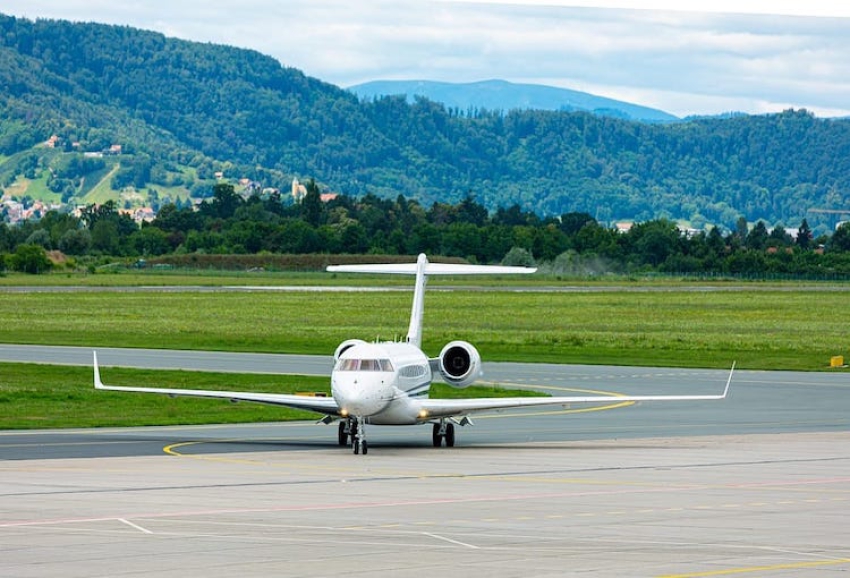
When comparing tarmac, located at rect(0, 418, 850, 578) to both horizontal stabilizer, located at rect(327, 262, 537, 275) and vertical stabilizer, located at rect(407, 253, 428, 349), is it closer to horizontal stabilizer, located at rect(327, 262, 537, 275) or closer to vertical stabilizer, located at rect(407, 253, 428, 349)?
vertical stabilizer, located at rect(407, 253, 428, 349)

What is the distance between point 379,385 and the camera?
34.8 meters

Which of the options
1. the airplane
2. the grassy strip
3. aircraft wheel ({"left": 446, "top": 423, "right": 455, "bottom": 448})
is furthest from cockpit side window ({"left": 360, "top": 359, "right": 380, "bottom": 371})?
the grassy strip

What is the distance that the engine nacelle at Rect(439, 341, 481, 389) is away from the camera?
125ft

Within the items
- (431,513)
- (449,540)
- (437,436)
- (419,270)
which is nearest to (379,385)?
(437,436)

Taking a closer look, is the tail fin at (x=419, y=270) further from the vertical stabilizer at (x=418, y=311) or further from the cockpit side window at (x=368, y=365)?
the cockpit side window at (x=368, y=365)

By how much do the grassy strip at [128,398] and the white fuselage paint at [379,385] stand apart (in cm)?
1149

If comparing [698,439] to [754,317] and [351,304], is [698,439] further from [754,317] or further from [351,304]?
[351,304]

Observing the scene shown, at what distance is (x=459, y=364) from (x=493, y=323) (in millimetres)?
69118

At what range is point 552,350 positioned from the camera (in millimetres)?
83000

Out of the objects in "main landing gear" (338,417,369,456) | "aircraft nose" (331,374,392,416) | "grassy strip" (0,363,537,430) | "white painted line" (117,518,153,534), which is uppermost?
"aircraft nose" (331,374,392,416)

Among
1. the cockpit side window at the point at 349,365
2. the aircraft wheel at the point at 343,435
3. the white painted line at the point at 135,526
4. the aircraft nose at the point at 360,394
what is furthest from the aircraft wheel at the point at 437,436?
the white painted line at the point at 135,526

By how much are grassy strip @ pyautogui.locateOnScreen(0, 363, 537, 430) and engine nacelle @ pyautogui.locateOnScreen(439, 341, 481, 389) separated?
10954mm

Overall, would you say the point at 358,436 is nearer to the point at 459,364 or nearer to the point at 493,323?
the point at 459,364

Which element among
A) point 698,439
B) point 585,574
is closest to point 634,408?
point 698,439
